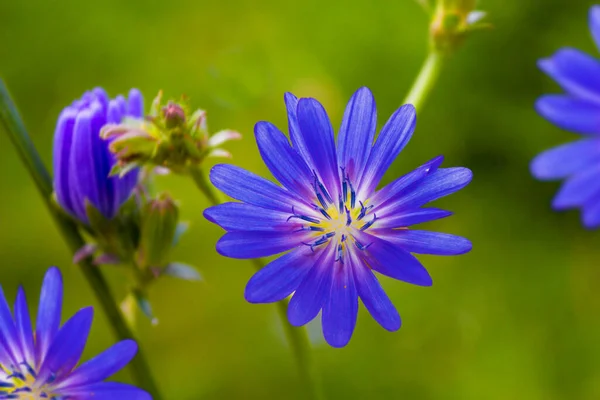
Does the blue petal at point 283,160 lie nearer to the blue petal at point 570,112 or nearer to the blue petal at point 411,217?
the blue petal at point 411,217

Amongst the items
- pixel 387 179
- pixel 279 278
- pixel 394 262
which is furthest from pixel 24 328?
pixel 387 179

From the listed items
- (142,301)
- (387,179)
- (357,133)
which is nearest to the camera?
(357,133)

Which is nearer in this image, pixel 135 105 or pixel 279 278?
pixel 279 278

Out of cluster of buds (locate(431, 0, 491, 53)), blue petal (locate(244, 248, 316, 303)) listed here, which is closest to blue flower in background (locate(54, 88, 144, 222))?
blue petal (locate(244, 248, 316, 303))

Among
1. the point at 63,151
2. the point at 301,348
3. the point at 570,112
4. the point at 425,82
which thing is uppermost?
the point at 63,151

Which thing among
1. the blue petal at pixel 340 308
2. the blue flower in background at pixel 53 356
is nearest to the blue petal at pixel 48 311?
the blue flower in background at pixel 53 356

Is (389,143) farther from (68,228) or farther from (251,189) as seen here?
(68,228)

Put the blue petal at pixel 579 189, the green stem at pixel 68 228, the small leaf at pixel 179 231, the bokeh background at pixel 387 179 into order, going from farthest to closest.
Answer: the bokeh background at pixel 387 179, the small leaf at pixel 179 231, the green stem at pixel 68 228, the blue petal at pixel 579 189
